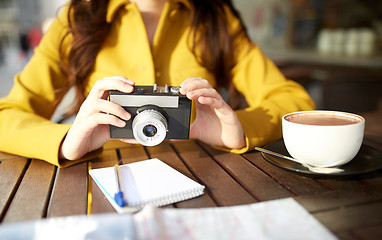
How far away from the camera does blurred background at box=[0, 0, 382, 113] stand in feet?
5.99

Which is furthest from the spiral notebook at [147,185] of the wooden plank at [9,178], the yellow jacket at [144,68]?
the yellow jacket at [144,68]

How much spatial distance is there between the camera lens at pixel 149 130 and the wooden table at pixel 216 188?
0.29 ft

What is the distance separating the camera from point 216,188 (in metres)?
0.58

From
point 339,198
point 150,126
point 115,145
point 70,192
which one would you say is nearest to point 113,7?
point 115,145

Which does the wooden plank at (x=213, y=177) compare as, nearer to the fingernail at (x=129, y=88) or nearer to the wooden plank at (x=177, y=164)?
the wooden plank at (x=177, y=164)

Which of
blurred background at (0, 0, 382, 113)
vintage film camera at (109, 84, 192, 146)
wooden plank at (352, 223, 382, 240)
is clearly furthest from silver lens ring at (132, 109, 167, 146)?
blurred background at (0, 0, 382, 113)

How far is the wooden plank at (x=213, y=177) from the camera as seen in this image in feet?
1.77

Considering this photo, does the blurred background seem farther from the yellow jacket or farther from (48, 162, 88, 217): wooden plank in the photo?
(48, 162, 88, 217): wooden plank

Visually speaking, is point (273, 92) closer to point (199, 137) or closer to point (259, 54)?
point (259, 54)

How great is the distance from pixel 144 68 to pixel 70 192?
0.57 metres

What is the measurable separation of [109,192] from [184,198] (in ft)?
0.39

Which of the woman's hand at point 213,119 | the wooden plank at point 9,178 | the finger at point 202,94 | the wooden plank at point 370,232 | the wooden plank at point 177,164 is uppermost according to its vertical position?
the finger at point 202,94

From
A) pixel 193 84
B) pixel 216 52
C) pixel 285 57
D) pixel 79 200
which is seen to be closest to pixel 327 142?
pixel 193 84

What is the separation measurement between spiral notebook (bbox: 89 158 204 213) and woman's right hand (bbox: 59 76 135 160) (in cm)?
9
